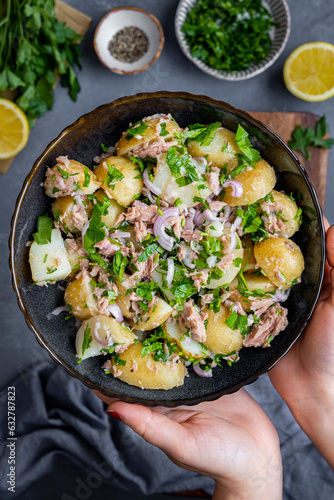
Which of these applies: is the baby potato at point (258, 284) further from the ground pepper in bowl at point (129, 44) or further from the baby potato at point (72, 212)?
the ground pepper in bowl at point (129, 44)

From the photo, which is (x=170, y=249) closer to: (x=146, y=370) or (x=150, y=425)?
(x=146, y=370)

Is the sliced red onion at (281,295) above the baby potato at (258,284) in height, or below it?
below

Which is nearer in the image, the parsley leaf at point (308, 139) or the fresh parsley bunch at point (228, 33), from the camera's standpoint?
the parsley leaf at point (308, 139)

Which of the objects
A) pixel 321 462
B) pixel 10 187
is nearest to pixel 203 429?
pixel 321 462

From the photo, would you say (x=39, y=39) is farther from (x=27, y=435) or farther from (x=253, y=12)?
(x=27, y=435)

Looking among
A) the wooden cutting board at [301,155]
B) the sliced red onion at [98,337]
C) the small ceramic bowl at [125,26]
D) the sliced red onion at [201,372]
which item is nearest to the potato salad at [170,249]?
the sliced red onion at [98,337]

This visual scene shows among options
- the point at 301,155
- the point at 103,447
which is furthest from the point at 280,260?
the point at 103,447
